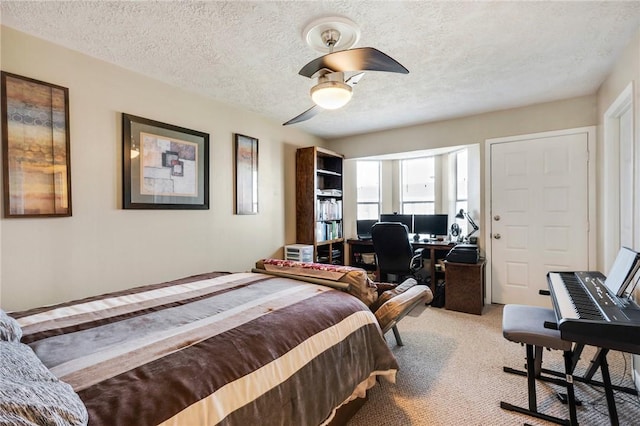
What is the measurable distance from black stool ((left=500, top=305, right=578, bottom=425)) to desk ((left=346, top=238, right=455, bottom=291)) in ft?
6.25

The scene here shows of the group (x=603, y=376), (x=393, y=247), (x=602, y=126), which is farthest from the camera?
(x=393, y=247)

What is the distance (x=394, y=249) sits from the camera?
3633mm

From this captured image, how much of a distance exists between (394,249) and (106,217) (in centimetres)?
293

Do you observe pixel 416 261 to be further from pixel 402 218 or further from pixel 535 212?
pixel 535 212

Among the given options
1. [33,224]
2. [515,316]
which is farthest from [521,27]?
[33,224]

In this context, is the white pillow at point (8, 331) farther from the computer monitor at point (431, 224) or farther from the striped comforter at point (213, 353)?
the computer monitor at point (431, 224)

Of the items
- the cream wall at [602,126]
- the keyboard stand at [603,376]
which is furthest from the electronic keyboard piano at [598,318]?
the cream wall at [602,126]

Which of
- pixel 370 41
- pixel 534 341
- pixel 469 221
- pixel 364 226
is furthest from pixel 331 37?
pixel 364 226

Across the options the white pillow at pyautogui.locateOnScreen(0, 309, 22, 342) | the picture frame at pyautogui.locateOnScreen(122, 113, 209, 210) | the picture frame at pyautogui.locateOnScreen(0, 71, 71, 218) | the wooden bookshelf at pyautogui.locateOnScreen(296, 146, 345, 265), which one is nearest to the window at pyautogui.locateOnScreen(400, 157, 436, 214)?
the wooden bookshelf at pyautogui.locateOnScreen(296, 146, 345, 265)

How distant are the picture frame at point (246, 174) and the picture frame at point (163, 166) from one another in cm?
41

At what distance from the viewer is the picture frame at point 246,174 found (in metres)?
3.41

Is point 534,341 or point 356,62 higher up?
point 356,62

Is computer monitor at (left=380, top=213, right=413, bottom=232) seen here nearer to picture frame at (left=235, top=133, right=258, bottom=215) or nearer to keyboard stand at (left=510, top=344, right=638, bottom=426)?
picture frame at (left=235, top=133, right=258, bottom=215)

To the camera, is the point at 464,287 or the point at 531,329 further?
the point at 464,287
